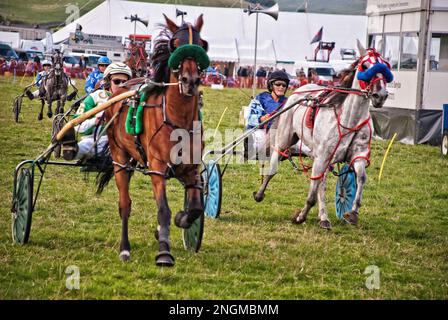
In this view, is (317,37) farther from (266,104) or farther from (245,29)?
(266,104)

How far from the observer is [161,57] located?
7.08 m

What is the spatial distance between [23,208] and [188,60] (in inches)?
106

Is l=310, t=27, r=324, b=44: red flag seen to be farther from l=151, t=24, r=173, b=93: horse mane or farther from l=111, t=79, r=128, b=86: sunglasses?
l=151, t=24, r=173, b=93: horse mane

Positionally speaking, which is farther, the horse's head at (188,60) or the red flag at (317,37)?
the red flag at (317,37)

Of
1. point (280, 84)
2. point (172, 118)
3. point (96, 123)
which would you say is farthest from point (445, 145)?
point (172, 118)

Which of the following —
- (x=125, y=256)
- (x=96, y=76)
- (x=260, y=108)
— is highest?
(x=96, y=76)

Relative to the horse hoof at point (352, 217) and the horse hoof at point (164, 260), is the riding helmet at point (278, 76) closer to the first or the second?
the horse hoof at point (352, 217)

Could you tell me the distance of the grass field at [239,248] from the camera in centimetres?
627

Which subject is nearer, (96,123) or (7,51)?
(96,123)

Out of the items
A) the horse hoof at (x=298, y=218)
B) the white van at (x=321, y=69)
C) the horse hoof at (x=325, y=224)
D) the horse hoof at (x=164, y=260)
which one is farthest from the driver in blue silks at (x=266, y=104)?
the white van at (x=321, y=69)

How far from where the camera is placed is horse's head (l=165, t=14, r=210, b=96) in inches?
250

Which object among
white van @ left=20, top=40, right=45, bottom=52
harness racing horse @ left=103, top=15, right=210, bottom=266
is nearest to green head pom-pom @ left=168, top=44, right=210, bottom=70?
harness racing horse @ left=103, top=15, right=210, bottom=266

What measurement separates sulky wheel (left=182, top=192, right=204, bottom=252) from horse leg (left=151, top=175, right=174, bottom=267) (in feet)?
1.69
